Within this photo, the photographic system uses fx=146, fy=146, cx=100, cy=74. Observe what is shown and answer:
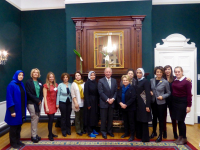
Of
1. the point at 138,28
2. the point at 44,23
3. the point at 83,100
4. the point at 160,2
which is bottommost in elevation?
the point at 83,100

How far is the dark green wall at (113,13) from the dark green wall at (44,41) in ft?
1.73

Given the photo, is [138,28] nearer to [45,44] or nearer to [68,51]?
[68,51]

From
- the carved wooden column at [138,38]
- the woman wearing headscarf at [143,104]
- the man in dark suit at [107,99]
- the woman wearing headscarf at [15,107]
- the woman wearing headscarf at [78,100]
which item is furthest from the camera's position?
the carved wooden column at [138,38]

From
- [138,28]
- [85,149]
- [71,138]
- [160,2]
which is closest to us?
[85,149]

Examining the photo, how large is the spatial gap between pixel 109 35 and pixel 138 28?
0.79 meters

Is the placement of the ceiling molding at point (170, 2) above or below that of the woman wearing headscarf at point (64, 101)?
above

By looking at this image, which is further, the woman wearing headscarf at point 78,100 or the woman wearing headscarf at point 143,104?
the woman wearing headscarf at point 78,100

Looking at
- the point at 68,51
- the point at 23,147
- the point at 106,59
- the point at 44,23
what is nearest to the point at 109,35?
the point at 106,59

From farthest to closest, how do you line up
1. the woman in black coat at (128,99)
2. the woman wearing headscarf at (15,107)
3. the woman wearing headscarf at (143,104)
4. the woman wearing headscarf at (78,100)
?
the woman wearing headscarf at (78,100)
the woman in black coat at (128,99)
the woman wearing headscarf at (143,104)
the woman wearing headscarf at (15,107)

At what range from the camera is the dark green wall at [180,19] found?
4266 mm

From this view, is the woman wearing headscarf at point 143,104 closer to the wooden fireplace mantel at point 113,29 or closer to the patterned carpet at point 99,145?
the patterned carpet at point 99,145

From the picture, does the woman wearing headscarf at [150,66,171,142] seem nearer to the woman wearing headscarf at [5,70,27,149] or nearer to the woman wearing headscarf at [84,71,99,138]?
the woman wearing headscarf at [84,71,99,138]

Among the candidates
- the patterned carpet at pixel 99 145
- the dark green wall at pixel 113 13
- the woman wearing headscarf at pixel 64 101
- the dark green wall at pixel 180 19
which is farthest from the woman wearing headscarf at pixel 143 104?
the dark green wall at pixel 180 19

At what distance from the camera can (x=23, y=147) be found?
278cm
